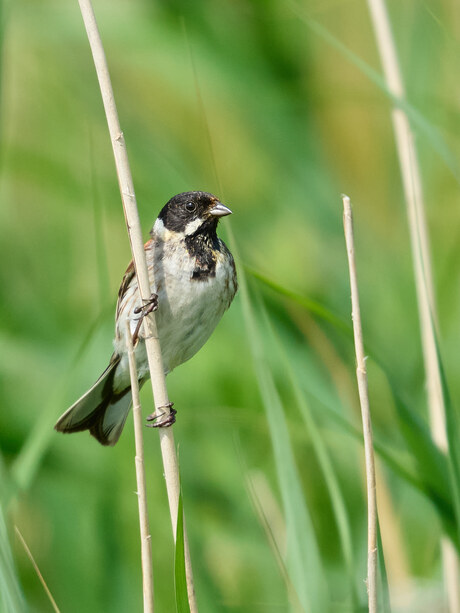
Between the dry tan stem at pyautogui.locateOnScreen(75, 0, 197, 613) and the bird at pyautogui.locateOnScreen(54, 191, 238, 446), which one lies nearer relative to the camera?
the dry tan stem at pyautogui.locateOnScreen(75, 0, 197, 613)

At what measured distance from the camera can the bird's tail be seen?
2.64m

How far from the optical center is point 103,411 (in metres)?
2.75

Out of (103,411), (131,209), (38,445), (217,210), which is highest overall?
(217,210)

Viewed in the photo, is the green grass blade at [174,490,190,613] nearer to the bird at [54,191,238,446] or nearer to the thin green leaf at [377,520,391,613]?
the thin green leaf at [377,520,391,613]

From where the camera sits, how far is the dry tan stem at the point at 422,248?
→ 232 cm

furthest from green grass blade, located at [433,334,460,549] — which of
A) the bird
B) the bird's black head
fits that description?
the bird's black head

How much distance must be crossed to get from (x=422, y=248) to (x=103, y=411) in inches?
43.9

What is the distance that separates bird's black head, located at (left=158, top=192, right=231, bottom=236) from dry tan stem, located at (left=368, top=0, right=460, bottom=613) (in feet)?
1.96

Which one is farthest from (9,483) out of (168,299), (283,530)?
(283,530)

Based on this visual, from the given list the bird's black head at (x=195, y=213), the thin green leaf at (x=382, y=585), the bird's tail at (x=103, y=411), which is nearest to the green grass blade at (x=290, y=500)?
the thin green leaf at (x=382, y=585)

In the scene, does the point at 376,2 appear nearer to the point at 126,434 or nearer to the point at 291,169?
the point at 291,169

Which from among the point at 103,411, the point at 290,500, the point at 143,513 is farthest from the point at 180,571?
the point at 103,411

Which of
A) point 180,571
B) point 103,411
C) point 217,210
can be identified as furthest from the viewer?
point 103,411

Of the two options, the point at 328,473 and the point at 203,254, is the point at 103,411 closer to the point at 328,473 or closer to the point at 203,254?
the point at 203,254
